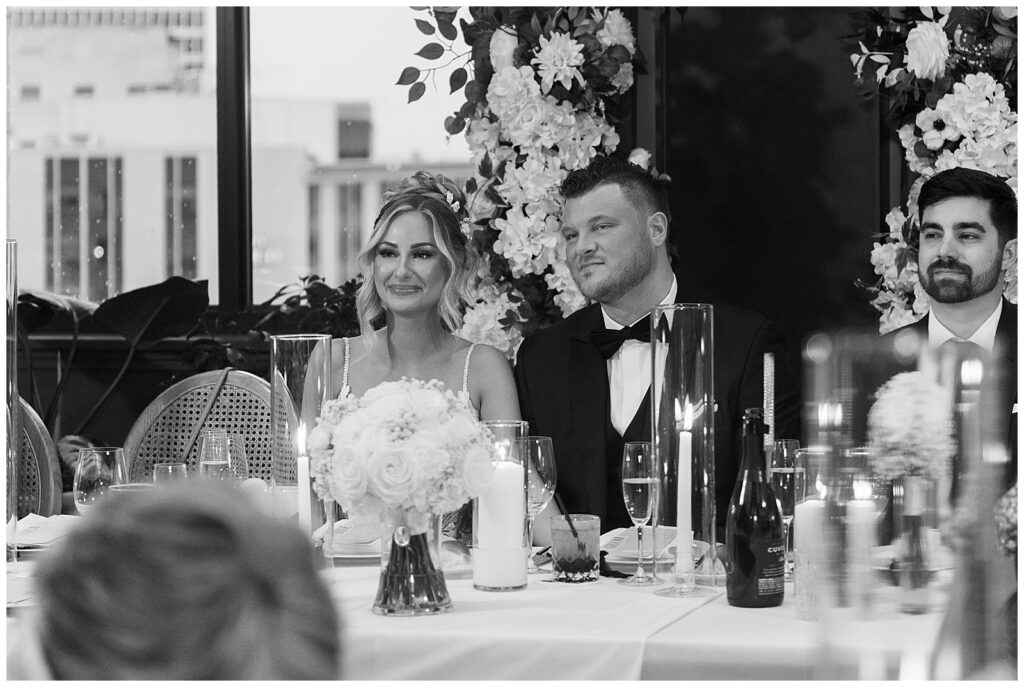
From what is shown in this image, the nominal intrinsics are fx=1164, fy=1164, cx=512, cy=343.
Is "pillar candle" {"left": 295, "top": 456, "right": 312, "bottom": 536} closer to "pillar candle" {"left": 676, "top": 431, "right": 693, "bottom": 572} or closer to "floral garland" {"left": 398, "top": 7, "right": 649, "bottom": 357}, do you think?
"pillar candle" {"left": 676, "top": 431, "right": 693, "bottom": 572}

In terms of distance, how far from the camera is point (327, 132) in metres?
4.62

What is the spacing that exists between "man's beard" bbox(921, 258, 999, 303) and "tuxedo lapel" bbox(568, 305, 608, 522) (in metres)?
0.86

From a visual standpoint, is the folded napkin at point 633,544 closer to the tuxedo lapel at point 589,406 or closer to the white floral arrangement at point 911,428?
the tuxedo lapel at point 589,406

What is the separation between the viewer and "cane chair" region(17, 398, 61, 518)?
3.07 meters

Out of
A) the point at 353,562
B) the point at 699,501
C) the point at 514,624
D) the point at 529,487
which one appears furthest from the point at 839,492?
the point at 353,562

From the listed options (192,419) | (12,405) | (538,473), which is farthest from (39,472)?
(538,473)

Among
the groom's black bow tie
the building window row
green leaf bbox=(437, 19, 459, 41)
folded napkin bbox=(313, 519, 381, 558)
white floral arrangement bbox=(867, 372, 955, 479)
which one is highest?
the building window row

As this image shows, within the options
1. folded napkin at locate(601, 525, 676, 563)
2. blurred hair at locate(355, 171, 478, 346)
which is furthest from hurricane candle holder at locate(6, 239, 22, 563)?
blurred hair at locate(355, 171, 478, 346)

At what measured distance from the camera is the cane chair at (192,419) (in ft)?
11.1

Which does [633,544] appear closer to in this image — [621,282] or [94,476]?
[94,476]

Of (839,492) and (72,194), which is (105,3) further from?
(839,492)

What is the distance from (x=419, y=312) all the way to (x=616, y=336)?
1.92 ft

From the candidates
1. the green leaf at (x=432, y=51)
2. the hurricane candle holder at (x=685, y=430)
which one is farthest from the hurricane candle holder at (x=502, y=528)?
the green leaf at (x=432, y=51)

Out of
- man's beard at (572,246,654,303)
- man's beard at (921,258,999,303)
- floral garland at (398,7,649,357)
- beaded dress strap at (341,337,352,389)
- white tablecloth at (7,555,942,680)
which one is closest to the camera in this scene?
white tablecloth at (7,555,942,680)
